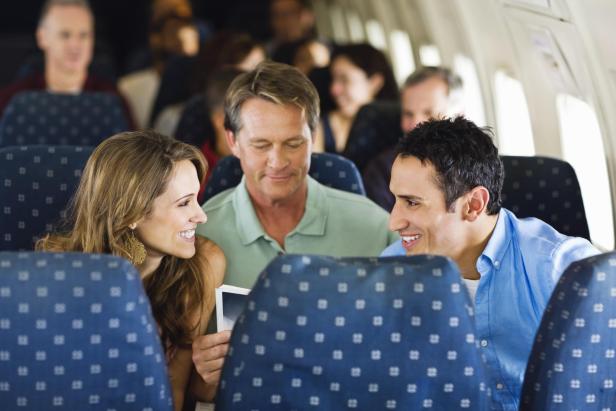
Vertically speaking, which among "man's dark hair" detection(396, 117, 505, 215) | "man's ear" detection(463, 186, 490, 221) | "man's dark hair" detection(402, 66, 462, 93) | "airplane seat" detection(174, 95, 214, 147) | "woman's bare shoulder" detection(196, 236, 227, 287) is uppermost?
"man's dark hair" detection(402, 66, 462, 93)

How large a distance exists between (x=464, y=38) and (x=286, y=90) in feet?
10.7

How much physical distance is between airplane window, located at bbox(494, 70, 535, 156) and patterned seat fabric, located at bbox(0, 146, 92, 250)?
293cm

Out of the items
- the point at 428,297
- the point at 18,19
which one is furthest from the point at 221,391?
the point at 18,19

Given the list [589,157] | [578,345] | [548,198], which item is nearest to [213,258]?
[548,198]

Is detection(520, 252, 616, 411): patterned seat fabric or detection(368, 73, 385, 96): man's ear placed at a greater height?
detection(368, 73, 385, 96): man's ear

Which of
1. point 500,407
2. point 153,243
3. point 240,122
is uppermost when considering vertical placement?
point 240,122

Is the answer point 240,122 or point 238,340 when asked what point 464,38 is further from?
point 238,340

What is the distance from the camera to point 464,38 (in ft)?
22.2

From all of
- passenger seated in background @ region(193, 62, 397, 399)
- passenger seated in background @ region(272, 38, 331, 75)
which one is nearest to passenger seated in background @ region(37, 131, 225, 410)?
passenger seated in background @ region(193, 62, 397, 399)

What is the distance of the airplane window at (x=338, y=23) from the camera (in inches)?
569

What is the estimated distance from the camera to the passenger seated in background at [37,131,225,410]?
3164mm

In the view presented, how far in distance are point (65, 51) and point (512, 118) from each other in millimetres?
2612

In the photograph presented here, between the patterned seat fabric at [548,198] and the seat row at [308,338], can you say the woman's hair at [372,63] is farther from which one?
the seat row at [308,338]

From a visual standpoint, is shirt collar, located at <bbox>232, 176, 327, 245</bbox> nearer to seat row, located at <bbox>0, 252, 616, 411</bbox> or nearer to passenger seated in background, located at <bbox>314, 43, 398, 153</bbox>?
seat row, located at <bbox>0, 252, 616, 411</bbox>
